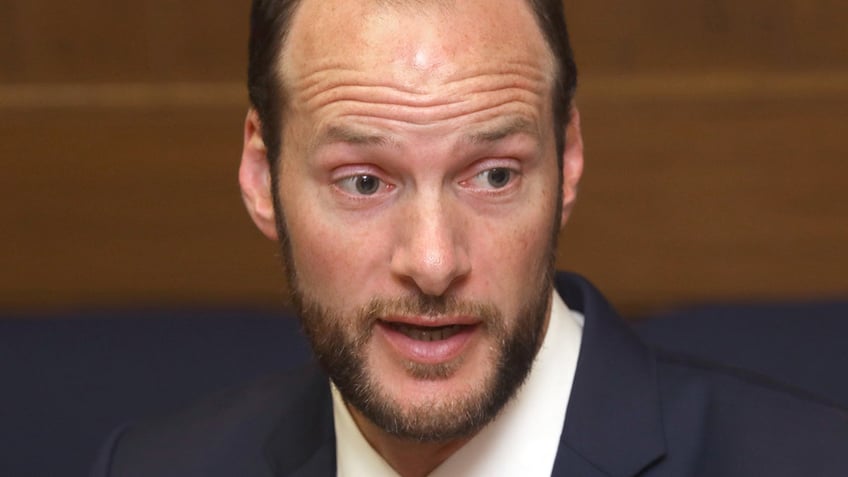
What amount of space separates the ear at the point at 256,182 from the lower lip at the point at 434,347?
369mm

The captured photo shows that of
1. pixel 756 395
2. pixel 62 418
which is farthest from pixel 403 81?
pixel 62 418

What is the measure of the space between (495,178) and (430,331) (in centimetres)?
21

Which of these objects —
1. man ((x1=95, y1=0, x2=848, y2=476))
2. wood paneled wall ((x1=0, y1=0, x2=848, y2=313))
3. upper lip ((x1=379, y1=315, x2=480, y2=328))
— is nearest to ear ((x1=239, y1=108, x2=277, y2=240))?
man ((x1=95, y1=0, x2=848, y2=476))

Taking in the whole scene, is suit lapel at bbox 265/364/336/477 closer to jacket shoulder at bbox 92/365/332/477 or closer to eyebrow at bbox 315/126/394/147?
jacket shoulder at bbox 92/365/332/477

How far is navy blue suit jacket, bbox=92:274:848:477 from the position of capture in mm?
2234

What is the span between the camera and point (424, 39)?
2150 millimetres

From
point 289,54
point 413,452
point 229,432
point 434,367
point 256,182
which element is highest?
point 289,54

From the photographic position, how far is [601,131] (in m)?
3.61

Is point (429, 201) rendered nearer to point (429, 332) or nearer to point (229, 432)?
point (429, 332)

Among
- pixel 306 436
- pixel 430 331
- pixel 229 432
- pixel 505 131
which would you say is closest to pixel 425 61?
pixel 505 131

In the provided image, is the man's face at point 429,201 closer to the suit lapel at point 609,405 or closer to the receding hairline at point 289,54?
the receding hairline at point 289,54

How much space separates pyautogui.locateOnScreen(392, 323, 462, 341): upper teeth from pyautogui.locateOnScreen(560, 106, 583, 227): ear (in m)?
0.30

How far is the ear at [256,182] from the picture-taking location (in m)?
2.49

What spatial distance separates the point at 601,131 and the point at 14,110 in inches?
51.2
